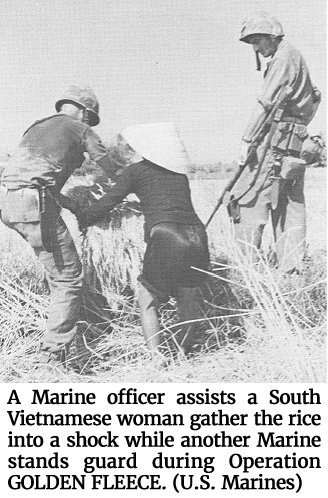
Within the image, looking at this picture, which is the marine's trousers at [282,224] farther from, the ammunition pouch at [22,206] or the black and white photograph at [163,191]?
the ammunition pouch at [22,206]

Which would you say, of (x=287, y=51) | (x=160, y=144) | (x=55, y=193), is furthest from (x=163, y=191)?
(x=287, y=51)

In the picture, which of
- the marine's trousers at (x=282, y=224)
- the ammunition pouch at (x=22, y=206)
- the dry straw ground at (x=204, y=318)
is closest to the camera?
the ammunition pouch at (x=22, y=206)

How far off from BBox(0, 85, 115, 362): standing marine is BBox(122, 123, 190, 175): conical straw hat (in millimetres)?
180

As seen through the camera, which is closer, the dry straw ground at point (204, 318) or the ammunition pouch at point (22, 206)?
the ammunition pouch at point (22, 206)

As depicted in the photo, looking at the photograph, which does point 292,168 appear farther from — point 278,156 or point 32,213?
point 32,213

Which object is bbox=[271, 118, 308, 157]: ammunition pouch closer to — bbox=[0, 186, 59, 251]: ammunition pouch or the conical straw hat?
the conical straw hat

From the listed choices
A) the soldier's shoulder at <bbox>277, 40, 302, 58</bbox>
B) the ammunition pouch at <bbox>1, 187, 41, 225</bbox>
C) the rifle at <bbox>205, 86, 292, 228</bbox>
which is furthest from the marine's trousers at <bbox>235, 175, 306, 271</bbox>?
the ammunition pouch at <bbox>1, 187, 41, 225</bbox>

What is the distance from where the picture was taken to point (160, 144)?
3314 millimetres

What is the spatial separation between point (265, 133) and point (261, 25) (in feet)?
1.89

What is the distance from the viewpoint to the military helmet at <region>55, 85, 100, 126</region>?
332 centimetres

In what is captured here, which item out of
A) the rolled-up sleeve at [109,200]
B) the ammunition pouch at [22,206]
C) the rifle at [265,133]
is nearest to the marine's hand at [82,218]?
the rolled-up sleeve at [109,200]

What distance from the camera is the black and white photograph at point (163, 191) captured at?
3262 mm

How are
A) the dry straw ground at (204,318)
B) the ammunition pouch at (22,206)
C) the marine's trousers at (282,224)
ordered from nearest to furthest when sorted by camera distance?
the ammunition pouch at (22,206)
the dry straw ground at (204,318)
the marine's trousers at (282,224)

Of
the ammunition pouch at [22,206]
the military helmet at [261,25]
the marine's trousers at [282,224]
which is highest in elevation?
the military helmet at [261,25]
